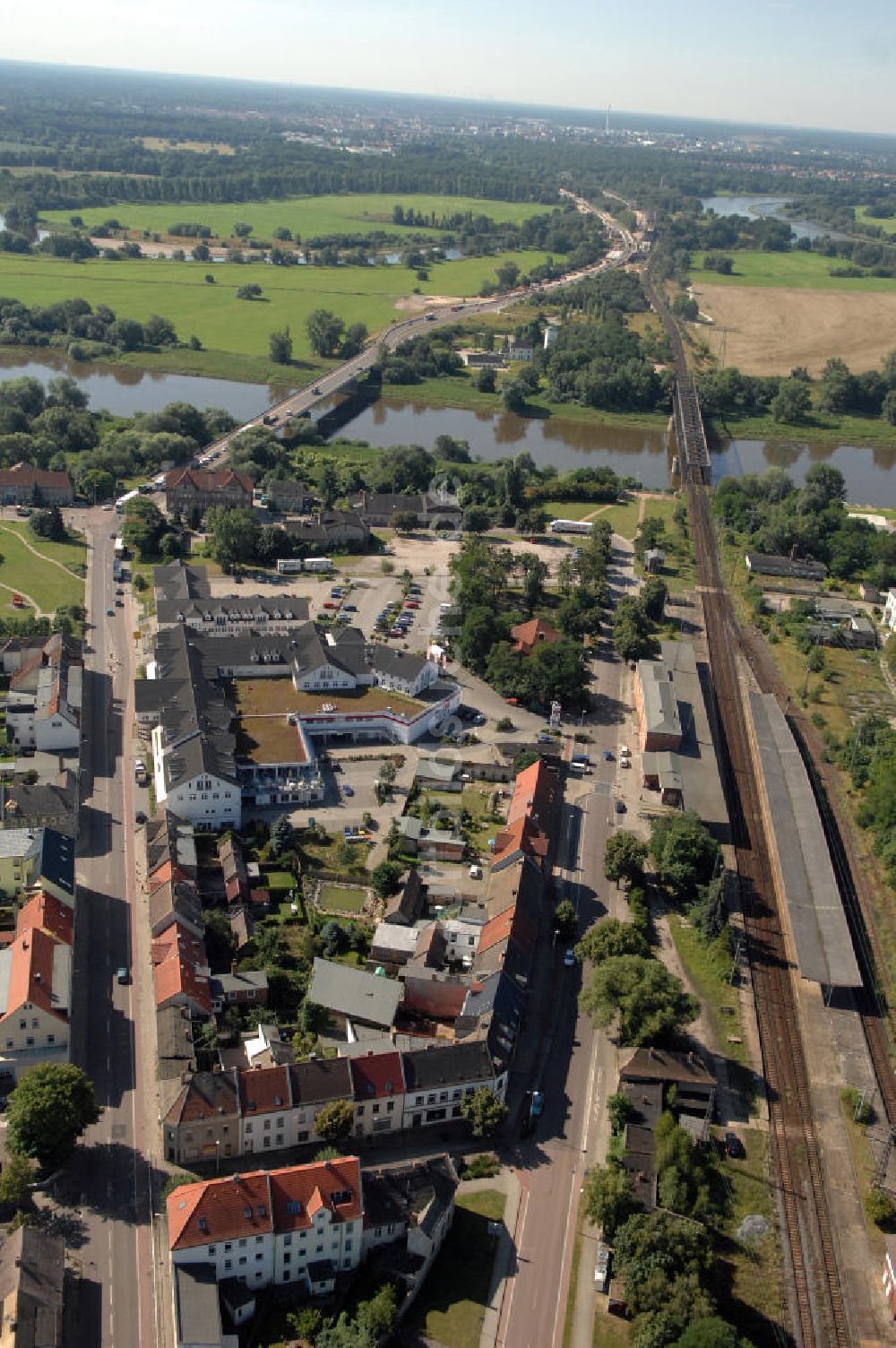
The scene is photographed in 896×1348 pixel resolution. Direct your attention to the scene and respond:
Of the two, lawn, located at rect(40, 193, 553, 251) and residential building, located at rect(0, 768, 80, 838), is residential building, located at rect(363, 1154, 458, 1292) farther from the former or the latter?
lawn, located at rect(40, 193, 553, 251)

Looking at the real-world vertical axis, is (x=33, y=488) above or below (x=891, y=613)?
above

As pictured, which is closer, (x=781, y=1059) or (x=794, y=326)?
(x=781, y=1059)

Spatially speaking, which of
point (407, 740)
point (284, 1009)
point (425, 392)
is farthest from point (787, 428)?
point (284, 1009)

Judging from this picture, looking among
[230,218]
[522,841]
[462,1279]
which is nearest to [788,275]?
[230,218]

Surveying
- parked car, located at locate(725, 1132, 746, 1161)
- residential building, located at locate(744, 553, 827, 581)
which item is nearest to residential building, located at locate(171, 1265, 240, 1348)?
parked car, located at locate(725, 1132, 746, 1161)

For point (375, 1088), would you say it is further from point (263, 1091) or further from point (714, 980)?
point (714, 980)

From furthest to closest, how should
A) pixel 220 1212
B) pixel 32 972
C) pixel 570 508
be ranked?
pixel 570 508
pixel 32 972
pixel 220 1212

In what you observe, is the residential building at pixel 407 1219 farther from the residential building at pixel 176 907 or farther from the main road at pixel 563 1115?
the residential building at pixel 176 907
